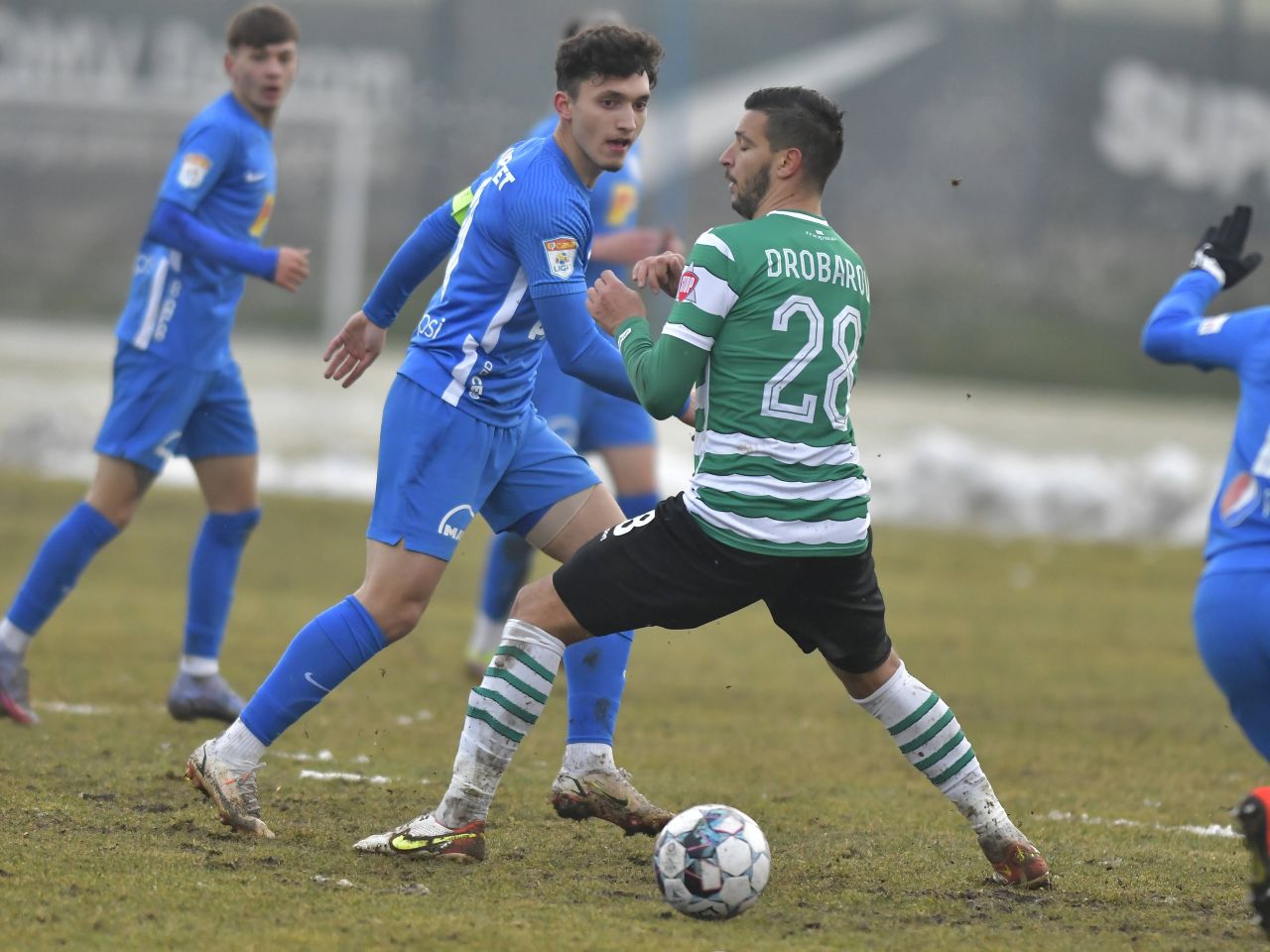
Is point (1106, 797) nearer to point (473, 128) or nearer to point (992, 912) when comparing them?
point (992, 912)

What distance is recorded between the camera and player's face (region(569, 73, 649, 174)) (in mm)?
4684

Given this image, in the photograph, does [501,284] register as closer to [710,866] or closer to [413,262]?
[413,262]

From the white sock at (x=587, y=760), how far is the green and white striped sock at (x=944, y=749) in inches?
35.3

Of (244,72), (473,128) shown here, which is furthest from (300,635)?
(473,128)

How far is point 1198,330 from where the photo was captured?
4.07m

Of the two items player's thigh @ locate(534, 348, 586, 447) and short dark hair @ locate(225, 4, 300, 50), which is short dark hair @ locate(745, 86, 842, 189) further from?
player's thigh @ locate(534, 348, 586, 447)

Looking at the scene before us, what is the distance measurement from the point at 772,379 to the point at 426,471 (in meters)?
1.07

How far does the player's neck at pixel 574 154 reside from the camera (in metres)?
4.76

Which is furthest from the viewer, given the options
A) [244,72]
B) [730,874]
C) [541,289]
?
[244,72]

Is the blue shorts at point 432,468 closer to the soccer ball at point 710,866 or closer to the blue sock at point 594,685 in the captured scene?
the blue sock at point 594,685

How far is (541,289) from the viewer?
455 cm

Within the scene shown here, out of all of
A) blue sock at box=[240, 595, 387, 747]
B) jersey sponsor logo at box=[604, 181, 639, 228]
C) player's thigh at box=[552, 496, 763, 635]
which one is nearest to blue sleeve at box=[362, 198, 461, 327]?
blue sock at box=[240, 595, 387, 747]

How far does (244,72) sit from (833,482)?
3.39 meters

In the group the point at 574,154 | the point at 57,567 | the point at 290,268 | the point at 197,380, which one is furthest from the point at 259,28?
the point at 574,154
